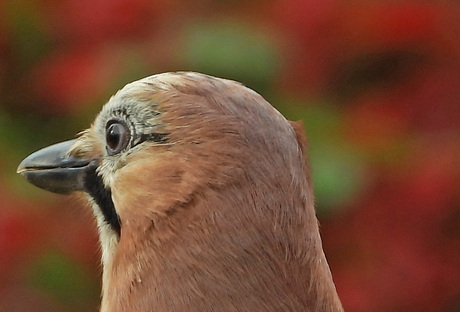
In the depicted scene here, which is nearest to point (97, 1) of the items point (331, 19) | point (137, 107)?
point (331, 19)

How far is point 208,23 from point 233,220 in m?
1.16

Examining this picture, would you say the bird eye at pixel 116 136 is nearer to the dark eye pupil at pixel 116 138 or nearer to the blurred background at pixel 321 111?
the dark eye pupil at pixel 116 138

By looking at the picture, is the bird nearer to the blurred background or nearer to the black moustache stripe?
the black moustache stripe

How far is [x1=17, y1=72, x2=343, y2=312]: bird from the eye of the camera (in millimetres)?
1201

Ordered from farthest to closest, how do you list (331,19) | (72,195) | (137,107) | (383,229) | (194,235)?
(331,19) → (383,229) → (72,195) → (137,107) → (194,235)

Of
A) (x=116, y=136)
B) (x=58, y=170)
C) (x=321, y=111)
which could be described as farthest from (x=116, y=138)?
(x=321, y=111)

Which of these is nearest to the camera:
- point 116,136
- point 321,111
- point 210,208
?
point 210,208

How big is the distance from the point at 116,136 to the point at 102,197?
0.10 m

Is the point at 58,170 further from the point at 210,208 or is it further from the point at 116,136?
the point at 210,208

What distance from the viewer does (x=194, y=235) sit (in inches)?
47.5

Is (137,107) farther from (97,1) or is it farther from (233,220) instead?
(97,1)

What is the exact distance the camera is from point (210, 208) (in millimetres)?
1208

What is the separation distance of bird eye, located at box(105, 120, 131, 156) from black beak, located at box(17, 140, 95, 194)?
0.07 metres

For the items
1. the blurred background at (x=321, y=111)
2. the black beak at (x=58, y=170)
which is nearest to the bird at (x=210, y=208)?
the black beak at (x=58, y=170)
